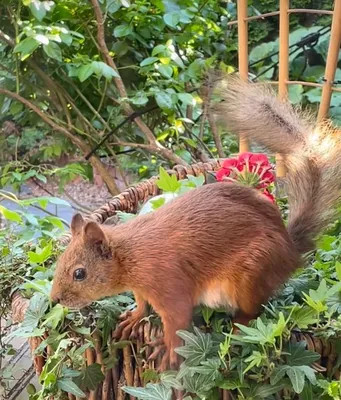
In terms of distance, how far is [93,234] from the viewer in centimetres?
63

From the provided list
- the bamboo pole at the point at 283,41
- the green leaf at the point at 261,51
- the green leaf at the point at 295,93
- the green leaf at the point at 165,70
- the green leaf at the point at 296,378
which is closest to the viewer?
the green leaf at the point at 296,378

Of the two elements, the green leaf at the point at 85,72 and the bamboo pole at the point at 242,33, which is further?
the green leaf at the point at 85,72

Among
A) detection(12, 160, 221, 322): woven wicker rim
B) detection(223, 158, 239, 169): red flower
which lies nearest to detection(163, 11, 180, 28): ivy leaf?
detection(12, 160, 221, 322): woven wicker rim

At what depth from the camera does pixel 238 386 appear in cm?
56

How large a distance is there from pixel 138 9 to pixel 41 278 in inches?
33.2

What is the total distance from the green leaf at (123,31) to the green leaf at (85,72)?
15 cm

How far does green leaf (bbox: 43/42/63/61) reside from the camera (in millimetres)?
1221

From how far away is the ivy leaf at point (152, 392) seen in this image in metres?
0.58

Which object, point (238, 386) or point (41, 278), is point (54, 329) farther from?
point (238, 386)

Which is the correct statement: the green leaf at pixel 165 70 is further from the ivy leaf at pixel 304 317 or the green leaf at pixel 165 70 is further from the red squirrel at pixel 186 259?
the ivy leaf at pixel 304 317

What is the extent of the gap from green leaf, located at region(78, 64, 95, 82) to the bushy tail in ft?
1.80

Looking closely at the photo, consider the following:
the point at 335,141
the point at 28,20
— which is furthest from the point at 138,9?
the point at 335,141

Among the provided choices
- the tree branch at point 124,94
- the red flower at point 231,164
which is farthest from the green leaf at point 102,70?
the red flower at point 231,164

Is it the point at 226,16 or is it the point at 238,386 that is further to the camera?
the point at 226,16
